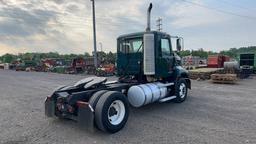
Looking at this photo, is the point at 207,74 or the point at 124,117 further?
the point at 207,74

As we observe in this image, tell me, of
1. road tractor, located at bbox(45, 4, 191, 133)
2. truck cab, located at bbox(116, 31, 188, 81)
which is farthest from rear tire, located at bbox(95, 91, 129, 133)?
truck cab, located at bbox(116, 31, 188, 81)

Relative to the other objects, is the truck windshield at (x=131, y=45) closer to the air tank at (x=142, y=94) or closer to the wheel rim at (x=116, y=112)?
the air tank at (x=142, y=94)

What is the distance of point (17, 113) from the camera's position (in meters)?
7.50

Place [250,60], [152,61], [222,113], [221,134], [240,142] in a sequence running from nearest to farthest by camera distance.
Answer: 1. [240,142]
2. [221,134]
3. [222,113]
4. [152,61]
5. [250,60]

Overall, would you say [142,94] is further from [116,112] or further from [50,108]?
[50,108]

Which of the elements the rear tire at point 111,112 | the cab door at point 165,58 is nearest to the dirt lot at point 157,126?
the rear tire at point 111,112

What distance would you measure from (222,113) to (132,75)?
3502mm

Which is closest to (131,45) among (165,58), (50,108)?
(165,58)

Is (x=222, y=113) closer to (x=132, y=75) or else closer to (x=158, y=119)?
(x=158, y=119)

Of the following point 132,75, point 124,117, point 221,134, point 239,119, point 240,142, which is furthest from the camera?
point 132,75

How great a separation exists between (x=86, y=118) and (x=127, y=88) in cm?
255

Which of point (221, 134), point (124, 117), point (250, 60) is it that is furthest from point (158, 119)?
point (250, 60)

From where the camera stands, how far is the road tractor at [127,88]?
5.45 metres

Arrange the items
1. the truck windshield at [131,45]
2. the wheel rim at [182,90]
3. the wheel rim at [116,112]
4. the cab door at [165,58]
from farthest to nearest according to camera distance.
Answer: the wheel rim at [182,90] < the truck windshield at [131,45] < the cab door at [165,58] < the wheel rim at [116,112]
